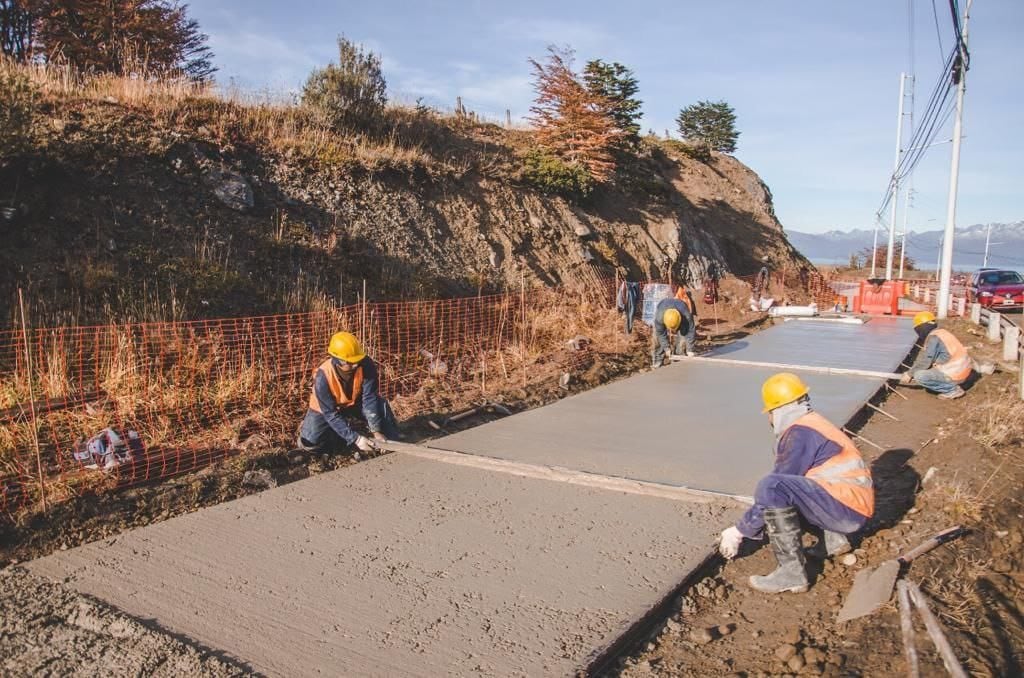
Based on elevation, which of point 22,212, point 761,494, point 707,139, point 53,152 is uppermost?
point 707,139

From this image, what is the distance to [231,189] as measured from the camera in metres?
12.6

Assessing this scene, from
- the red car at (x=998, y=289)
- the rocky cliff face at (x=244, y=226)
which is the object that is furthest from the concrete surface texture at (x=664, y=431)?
the red car at (x=998, y=289)

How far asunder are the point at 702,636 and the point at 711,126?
3979 centimetres

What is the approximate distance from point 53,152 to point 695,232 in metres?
20.3

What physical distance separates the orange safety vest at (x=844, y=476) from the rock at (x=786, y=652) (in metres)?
1.06

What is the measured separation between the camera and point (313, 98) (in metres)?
16.2

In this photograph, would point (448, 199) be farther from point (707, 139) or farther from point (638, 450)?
point (707, 139)

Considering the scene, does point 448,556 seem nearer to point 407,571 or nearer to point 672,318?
point 407,571

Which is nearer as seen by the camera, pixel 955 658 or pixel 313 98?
pixel 955 658

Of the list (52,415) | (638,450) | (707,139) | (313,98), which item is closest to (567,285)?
(313,98)

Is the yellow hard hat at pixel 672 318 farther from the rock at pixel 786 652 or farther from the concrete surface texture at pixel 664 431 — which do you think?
the rock at pixel 786 652

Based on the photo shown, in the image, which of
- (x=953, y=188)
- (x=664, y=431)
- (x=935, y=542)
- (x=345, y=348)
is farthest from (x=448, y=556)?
(x=953, y=188)

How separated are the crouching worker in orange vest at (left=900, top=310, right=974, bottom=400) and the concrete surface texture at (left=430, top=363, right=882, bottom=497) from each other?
0.58 m

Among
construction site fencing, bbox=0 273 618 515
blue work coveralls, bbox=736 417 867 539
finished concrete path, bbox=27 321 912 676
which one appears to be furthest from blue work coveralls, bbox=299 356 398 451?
blue work coveralls, bbox=736 417 867 539
